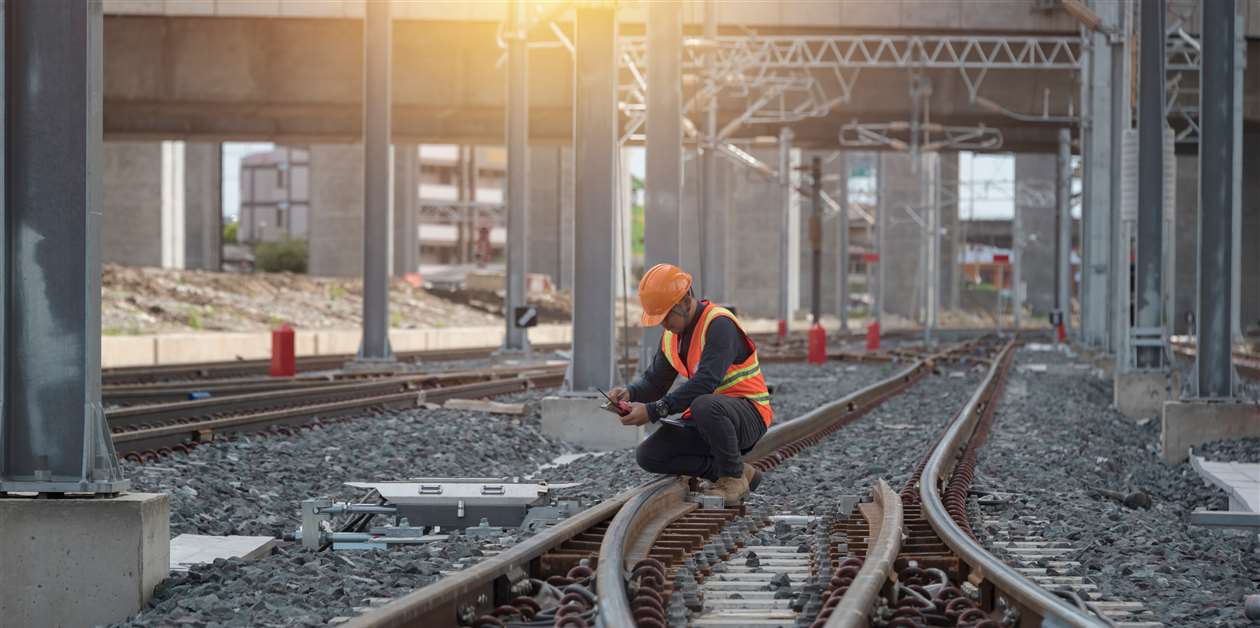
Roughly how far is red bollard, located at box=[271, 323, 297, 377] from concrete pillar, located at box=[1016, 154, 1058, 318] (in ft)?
222

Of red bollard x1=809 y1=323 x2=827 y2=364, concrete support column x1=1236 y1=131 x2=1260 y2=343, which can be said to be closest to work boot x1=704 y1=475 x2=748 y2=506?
red bollard x1=809 y1=323 x2=827 y2=364

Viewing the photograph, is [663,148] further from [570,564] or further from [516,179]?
[516,179]

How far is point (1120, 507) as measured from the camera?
11195mm

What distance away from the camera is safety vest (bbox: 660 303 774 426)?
385 inches

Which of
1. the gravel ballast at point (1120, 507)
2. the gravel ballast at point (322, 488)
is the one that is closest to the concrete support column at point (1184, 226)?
the gravel ballast at point (1120, 507)

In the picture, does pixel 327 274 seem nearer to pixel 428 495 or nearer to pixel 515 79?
pixel 515 79

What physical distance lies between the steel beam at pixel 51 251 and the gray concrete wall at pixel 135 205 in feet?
181

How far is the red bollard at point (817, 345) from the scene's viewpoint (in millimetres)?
33594

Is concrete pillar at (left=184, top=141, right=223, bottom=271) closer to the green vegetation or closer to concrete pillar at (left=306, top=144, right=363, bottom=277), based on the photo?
concrete pillar at (left=306, top=144, right=363, bottom=277)

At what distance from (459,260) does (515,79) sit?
99783 millimetres

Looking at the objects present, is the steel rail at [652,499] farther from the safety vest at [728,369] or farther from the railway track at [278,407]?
the railway track at [278,407]

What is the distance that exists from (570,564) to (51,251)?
264cm

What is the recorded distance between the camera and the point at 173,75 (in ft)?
139

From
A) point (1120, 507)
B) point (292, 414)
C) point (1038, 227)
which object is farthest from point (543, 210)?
point (1120, 507)
